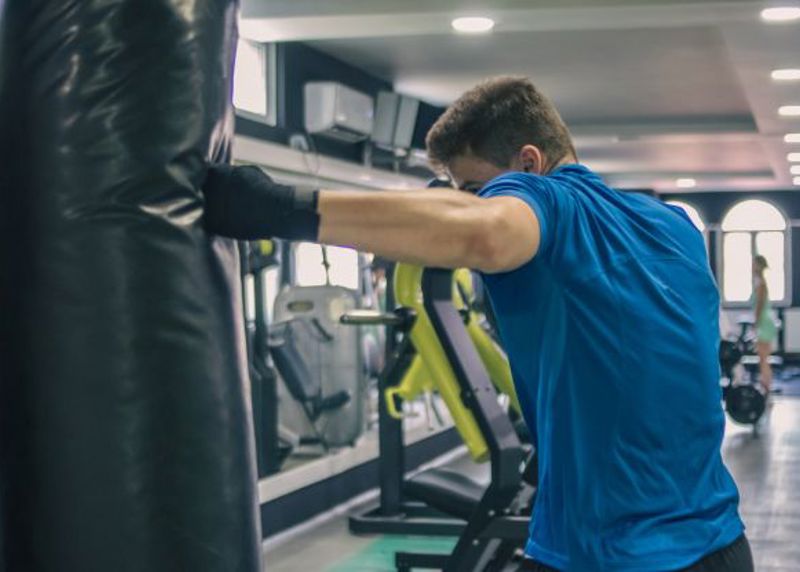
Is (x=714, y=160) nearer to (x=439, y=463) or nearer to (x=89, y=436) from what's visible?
(x=439, y=463)

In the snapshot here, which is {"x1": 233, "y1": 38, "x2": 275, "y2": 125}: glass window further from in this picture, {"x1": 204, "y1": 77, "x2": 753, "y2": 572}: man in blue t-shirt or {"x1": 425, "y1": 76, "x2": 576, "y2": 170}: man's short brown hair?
{"x1": 204, "y1": 77, "x2": 753, "y2": 572}: man in blue t-shirt

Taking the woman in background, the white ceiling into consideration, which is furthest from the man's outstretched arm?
the woman in background

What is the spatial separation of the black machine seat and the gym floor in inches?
31.6

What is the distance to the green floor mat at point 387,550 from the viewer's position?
19.8ft

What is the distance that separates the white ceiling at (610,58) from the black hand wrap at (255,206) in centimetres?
420

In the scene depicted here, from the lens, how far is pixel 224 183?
162 centimetres

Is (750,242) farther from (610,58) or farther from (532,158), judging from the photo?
(532,158)

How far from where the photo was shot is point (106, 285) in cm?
160

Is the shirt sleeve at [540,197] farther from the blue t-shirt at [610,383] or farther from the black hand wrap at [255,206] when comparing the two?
the black hand wrap at [255,206]

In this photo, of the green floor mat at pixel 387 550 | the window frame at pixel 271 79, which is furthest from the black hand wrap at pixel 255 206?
the window frame at pixel 271 79

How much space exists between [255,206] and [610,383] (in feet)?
1.87

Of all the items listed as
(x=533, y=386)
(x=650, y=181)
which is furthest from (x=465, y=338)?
(x=650, y=181)

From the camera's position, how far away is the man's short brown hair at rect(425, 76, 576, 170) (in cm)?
187

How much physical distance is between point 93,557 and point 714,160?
13.8m
